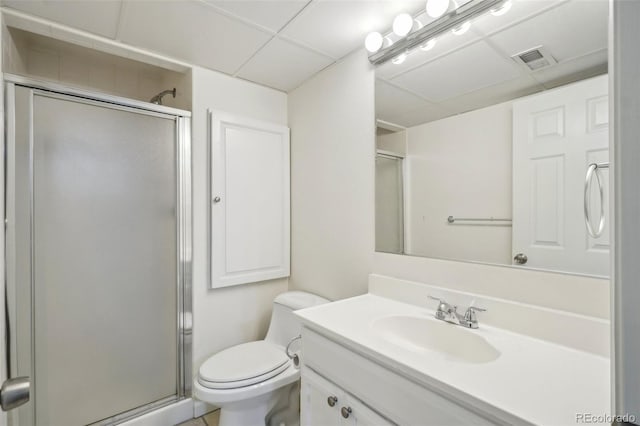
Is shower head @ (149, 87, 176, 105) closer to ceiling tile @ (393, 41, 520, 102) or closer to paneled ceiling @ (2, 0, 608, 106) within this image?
paneled ceiling @ (2, 0, 608, 106)

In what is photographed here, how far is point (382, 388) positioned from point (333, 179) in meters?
Answer: 1.16

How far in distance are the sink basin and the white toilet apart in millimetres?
633

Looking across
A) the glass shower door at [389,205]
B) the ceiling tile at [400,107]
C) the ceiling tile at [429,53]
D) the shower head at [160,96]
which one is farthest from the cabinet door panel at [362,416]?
the shower head at [160,96]

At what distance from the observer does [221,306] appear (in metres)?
1.89

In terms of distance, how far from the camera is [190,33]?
4.89ft

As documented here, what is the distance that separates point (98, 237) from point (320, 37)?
1508 millimetres

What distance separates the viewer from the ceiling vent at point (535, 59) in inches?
39.9

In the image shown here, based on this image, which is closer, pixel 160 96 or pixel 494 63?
pixel 494 63

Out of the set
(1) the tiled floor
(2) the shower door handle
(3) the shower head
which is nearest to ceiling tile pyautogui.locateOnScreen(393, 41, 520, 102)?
(3) the shower head

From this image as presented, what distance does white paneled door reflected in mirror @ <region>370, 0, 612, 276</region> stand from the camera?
0.92m

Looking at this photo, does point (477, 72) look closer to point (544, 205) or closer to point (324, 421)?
point (544, 205)

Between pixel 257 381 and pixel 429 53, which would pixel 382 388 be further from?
pixel 429 53

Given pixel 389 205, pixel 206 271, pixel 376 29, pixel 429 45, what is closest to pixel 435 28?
pixel 429 45

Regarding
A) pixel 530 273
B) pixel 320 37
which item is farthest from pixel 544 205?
pixel 320 37
